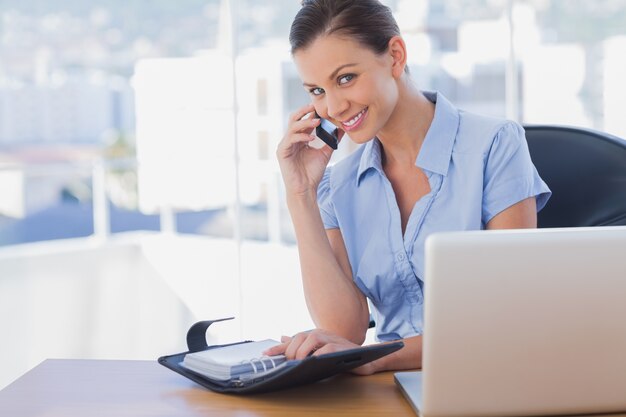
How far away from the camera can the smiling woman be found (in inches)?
70.4

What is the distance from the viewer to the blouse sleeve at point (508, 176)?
5.86 feet

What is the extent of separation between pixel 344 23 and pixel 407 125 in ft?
0.86

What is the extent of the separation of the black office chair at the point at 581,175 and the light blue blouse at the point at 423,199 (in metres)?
0.08

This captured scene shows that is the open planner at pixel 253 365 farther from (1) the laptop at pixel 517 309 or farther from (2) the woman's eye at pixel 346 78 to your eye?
(2) the woman's eye at pixel 346 78

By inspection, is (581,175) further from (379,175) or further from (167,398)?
(167,398)

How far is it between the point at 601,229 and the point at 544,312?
0.12 metres

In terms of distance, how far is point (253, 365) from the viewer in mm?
1425

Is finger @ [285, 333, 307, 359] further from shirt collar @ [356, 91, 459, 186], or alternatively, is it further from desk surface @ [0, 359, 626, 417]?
shirt collar @ [356, 91, 459, 186]

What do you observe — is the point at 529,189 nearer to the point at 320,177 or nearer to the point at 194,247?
the point at 320,177

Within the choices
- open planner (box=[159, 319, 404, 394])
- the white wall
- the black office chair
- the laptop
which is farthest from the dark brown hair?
the white wall

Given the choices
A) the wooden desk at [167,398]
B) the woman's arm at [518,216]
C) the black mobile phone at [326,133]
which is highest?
the black mobile phone at [326,133]

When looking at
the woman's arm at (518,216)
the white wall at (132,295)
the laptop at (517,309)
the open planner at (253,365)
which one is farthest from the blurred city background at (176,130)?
the laptop at (517,309)

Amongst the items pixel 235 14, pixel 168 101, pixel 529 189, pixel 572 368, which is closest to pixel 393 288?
pixel 529 189

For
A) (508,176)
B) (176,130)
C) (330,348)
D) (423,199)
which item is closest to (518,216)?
(508,176)
